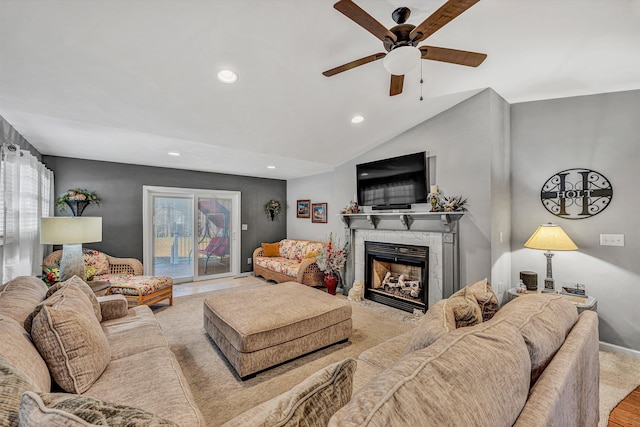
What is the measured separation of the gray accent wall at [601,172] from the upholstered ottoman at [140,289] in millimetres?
4718

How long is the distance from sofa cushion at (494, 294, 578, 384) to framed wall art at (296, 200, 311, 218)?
16.3ft

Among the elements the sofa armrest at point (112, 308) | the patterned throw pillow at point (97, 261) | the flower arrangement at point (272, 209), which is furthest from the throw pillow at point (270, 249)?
the sofa armrest at point (112, 308)

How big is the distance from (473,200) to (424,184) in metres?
0.62

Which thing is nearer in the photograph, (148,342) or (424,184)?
(148,342)

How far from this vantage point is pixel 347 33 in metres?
2.12

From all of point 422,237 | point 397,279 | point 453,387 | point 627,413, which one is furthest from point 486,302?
point 397,279

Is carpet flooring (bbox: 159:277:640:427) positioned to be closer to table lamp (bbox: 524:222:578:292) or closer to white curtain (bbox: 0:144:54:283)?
table lamp (bbox: 524:222:578:292)

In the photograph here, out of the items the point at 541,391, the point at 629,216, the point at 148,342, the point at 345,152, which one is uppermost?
A: the point at 345,152

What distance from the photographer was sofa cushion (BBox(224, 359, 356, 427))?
613mm

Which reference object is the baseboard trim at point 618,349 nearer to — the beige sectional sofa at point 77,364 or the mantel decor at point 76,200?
the beige sectional sofa at point 77,364

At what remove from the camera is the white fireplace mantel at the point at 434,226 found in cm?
328

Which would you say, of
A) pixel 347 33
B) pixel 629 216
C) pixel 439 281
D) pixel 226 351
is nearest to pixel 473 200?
pixel 439 281

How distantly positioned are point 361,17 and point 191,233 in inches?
204

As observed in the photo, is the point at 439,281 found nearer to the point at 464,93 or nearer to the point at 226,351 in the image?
the point at 464,93
